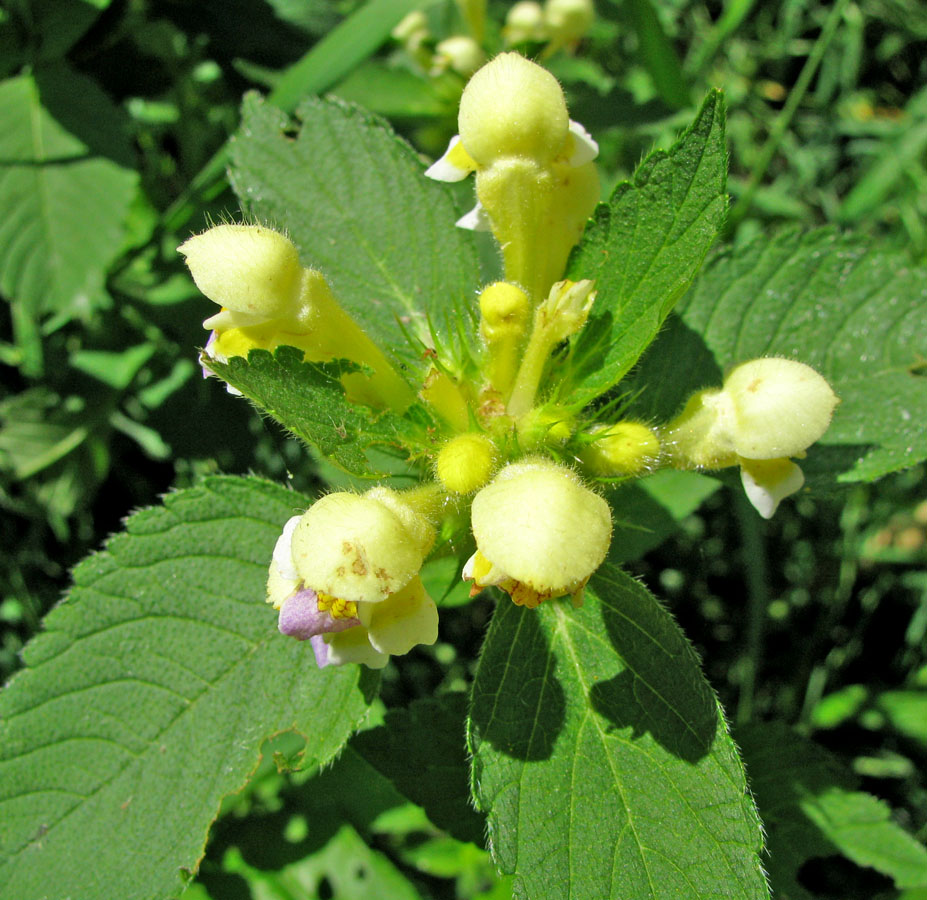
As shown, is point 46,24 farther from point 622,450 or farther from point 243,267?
point 622,450

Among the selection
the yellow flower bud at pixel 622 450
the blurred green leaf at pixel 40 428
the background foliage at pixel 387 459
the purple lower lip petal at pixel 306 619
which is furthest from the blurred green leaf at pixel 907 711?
the blurred green leaf at pixel 40 428

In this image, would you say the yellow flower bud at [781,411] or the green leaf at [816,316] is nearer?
the yellow flower bud at [781,411]

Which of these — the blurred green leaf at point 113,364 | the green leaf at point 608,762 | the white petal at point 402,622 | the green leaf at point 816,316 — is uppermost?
the white petal at point 402,622

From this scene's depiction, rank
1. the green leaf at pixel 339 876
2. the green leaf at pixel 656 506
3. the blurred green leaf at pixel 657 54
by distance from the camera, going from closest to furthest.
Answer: the green leaf at pixel 656 506 → the green leaf at pixel 339 876 → the blurred green leaf at pixel 657 54

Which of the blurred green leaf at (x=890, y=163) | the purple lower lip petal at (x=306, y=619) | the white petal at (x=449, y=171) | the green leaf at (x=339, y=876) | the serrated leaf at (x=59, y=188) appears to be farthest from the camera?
the blurred green leaf at (x=890, y=163)

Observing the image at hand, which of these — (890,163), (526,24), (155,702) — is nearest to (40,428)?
(155,702)

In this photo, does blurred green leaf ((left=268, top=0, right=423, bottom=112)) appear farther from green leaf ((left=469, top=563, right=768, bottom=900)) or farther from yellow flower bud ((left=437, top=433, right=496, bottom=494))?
green leaf ((left=469, top=563, right=768, bottom=900))

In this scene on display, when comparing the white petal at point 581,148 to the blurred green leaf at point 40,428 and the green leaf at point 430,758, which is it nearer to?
the green leaf at point 430,758
